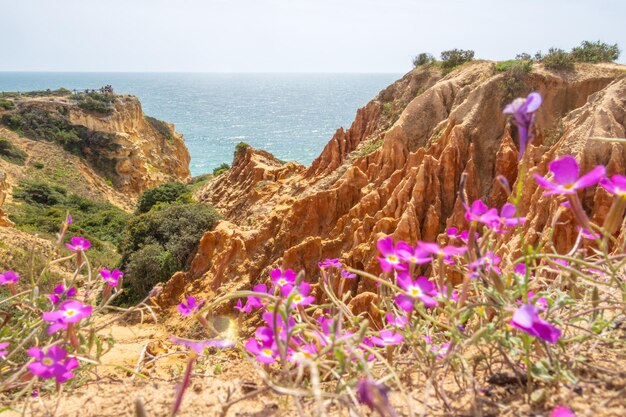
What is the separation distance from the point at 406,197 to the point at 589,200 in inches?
194

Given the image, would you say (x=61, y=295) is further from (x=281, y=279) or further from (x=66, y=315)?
(x=281, y=279)

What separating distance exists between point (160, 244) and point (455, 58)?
674 inches

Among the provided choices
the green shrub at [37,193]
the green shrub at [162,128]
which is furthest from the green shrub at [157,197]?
the green shrub at [162,128]

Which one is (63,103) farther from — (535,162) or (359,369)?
(359,369)

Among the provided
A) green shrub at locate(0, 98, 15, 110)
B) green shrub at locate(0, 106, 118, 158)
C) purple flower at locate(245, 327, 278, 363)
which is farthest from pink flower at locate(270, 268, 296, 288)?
green shrub at locate(0, 98, 15, 110)

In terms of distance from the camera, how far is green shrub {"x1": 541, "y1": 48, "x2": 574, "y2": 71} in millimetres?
14531

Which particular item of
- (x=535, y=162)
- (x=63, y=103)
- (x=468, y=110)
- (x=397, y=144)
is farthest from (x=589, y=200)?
(x=63, y=103)

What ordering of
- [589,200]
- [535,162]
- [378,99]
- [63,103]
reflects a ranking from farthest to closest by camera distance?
[63,103], [378,99], [535,162], [589,200]

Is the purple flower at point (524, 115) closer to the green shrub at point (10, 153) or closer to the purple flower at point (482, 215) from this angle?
the purple flower at point (482, 215)

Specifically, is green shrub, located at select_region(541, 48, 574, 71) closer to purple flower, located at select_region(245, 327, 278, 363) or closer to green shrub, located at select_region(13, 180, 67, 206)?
purple flower, located at select_region(245, 327, 278, 363)

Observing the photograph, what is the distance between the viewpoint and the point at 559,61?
14664 mm

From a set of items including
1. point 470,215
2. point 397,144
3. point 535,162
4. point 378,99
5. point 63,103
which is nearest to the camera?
point 470,215

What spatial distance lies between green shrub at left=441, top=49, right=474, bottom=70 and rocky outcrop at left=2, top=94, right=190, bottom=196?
35030mm

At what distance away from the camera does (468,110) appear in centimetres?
1459
